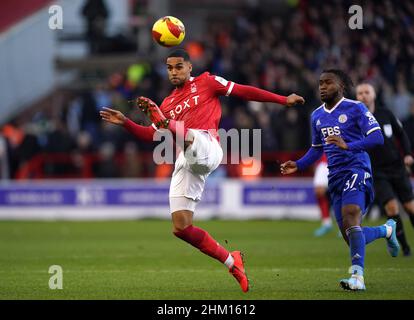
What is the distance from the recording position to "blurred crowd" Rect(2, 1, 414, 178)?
22.7m

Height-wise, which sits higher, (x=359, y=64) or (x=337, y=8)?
(x=337, y=8)

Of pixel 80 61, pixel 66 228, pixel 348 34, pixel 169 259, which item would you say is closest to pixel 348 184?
pixel 169 259

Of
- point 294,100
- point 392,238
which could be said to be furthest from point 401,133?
point 294,100

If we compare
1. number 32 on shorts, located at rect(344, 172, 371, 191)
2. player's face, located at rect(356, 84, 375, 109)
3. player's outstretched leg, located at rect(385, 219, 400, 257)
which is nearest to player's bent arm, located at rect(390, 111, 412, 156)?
player's face, located at rect(356, 84, 375, 109)

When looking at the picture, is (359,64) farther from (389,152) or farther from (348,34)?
(389,152)

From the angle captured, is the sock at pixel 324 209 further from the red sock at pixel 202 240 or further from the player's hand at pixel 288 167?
the red sock at pixel 202 240

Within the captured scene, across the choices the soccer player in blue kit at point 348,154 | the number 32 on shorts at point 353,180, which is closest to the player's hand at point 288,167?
the soccer player in blue kit at point 348,154

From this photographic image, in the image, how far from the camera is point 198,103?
996cm

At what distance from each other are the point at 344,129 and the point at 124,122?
232cm

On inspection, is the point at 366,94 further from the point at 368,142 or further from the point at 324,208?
the point at 324,208

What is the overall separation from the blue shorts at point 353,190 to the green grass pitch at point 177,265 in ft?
2.88

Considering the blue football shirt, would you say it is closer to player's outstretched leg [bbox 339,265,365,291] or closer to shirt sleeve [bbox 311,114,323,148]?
shirt sleeve [bbox 311,114,323,148]
